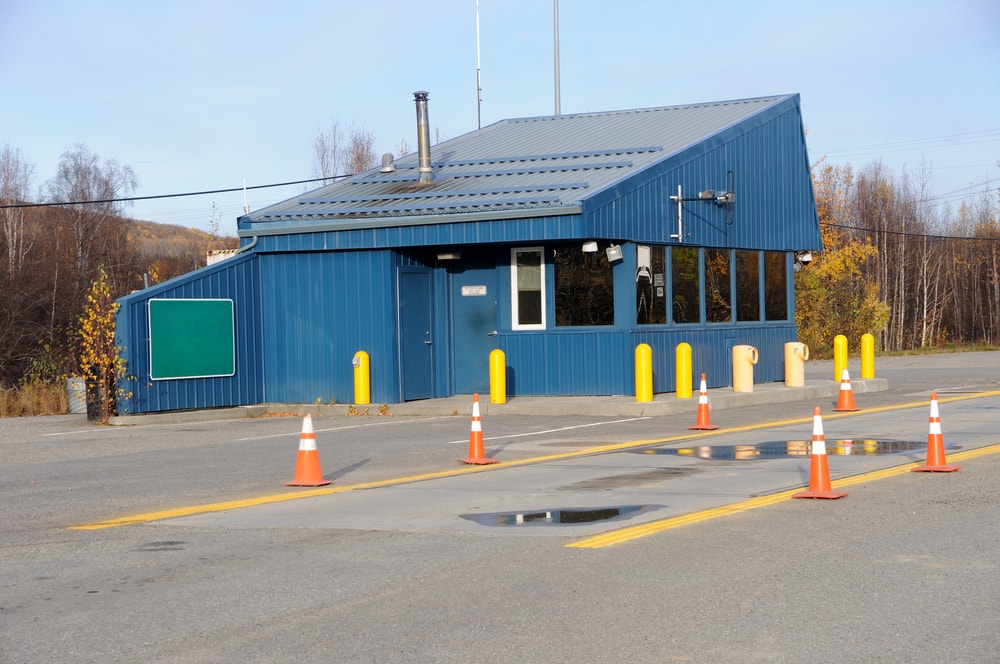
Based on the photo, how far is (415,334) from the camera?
23828mm

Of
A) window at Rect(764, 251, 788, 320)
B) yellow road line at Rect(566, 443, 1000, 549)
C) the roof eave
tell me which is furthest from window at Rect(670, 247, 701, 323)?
yellow road line at Rect(566, 443, 1000, 549)

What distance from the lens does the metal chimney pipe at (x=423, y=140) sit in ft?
85.0

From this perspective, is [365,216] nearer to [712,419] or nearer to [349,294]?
[349,294]

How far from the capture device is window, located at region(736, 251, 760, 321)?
26484mm

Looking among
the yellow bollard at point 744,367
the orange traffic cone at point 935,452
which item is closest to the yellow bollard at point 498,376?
the yellow bollard at point 744,367

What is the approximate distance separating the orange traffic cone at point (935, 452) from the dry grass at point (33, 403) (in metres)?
19.4

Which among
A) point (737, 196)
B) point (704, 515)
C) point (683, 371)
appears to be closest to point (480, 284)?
point (683, 371)

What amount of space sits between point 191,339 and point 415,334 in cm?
429

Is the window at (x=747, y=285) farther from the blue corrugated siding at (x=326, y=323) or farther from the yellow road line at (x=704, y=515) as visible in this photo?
the yellow road line at (x=704, y=515)

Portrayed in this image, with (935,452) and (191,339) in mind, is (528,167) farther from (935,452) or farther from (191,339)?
(935,452)

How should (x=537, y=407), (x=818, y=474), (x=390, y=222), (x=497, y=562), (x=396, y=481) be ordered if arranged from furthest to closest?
(x=390, y=222), (x=537, y=407), (x=396, y=481), (x=818, y=474), (x=497, y=562)

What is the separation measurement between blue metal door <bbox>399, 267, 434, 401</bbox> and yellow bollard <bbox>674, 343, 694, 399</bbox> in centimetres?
506

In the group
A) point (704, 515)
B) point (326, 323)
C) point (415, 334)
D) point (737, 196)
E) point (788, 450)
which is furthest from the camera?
point (737, 196)

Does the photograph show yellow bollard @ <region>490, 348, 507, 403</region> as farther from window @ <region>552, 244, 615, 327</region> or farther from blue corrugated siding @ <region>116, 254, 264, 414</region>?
blue corrugated siding @ <region>116, 254, 264, 414</region>
